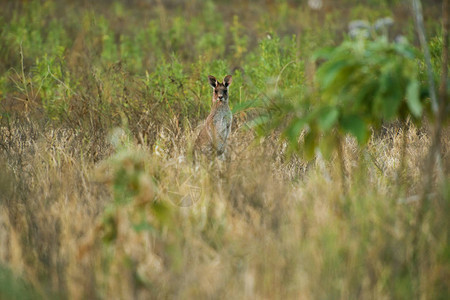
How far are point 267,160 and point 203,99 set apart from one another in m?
2.47

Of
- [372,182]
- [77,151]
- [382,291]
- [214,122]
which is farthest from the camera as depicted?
[214,122]

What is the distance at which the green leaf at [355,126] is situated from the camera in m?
2.67

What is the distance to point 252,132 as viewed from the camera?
4.91 meters

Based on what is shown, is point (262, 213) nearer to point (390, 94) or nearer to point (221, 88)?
point (390, 94)

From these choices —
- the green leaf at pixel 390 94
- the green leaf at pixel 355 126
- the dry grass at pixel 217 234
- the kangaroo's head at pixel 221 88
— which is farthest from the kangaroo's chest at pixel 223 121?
the green leaf at pixel 390 94

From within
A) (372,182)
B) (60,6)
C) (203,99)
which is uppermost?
(60,6)

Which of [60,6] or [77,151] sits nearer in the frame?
[77,151]

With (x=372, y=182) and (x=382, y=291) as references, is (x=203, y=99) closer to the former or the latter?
(x=372, y=182)

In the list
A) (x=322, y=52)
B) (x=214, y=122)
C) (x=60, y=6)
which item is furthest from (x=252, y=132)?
(x=60, y=6)

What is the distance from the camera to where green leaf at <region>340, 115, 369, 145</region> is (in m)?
2.67

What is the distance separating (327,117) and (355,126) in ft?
0.53

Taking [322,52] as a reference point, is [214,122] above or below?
below

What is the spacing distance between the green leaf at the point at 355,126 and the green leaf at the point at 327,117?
6cm

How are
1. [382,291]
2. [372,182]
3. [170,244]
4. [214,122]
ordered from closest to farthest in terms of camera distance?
[382,291] → [170,244] → [372,182] → [214,122]
